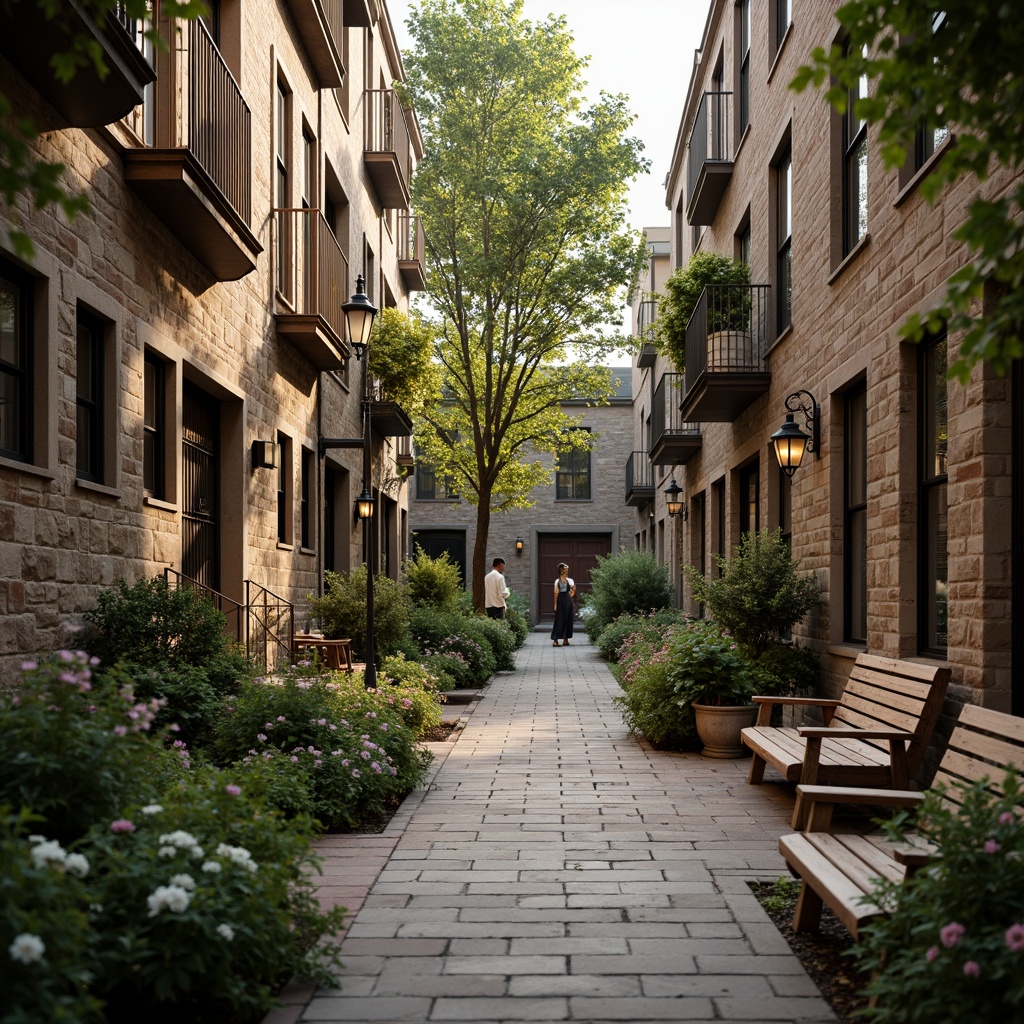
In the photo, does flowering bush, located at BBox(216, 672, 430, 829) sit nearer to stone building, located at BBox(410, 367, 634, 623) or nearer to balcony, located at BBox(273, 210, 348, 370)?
balcony, located at BBox(273, 210, 348, 370)

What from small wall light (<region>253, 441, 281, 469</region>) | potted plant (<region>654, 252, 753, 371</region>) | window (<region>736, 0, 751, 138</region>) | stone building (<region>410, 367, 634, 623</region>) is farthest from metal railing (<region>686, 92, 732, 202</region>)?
stone building (<region>410, 367, 634, 623</region>)

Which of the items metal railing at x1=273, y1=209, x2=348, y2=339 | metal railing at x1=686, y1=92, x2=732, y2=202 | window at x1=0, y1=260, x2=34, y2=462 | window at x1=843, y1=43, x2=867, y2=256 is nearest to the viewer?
window at x1=0, y1=260, x2=34, y2=462

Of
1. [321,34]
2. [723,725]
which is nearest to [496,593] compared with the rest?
[321,34]

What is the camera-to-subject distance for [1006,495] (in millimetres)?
5711

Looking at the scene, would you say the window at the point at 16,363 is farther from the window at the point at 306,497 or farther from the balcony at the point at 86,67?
the window at the point at 306,497

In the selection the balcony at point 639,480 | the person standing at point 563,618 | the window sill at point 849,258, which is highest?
the window sill at point 849,258

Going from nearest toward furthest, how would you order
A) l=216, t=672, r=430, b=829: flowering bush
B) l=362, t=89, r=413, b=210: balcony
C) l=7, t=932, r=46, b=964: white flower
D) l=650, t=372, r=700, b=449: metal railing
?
l=7, t=932, r=46, b=964: white flower → l=216, t=672, r=430, b=829: flowering bush → l=362, t=89, r=413, b=210: balcony → l=650, t=372, r=700, b=449: metal railing

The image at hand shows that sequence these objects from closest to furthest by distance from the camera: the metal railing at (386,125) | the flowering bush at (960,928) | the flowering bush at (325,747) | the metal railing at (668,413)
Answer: the flowering bush at (960,928) → the flowering bush at (325,747) → the metal railing at (386,125) → the metal railing at (668,413)

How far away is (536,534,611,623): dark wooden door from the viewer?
34281mm

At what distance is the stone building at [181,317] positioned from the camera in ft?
18.8

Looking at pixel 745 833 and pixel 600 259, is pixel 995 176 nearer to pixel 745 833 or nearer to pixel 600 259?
pixel 745 833

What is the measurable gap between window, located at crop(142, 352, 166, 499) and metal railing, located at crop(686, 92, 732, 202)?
8915 millimetres

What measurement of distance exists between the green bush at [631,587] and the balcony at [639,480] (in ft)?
19.9

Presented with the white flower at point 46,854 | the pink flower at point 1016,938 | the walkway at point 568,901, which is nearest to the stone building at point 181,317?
the white flower at point 46,854
